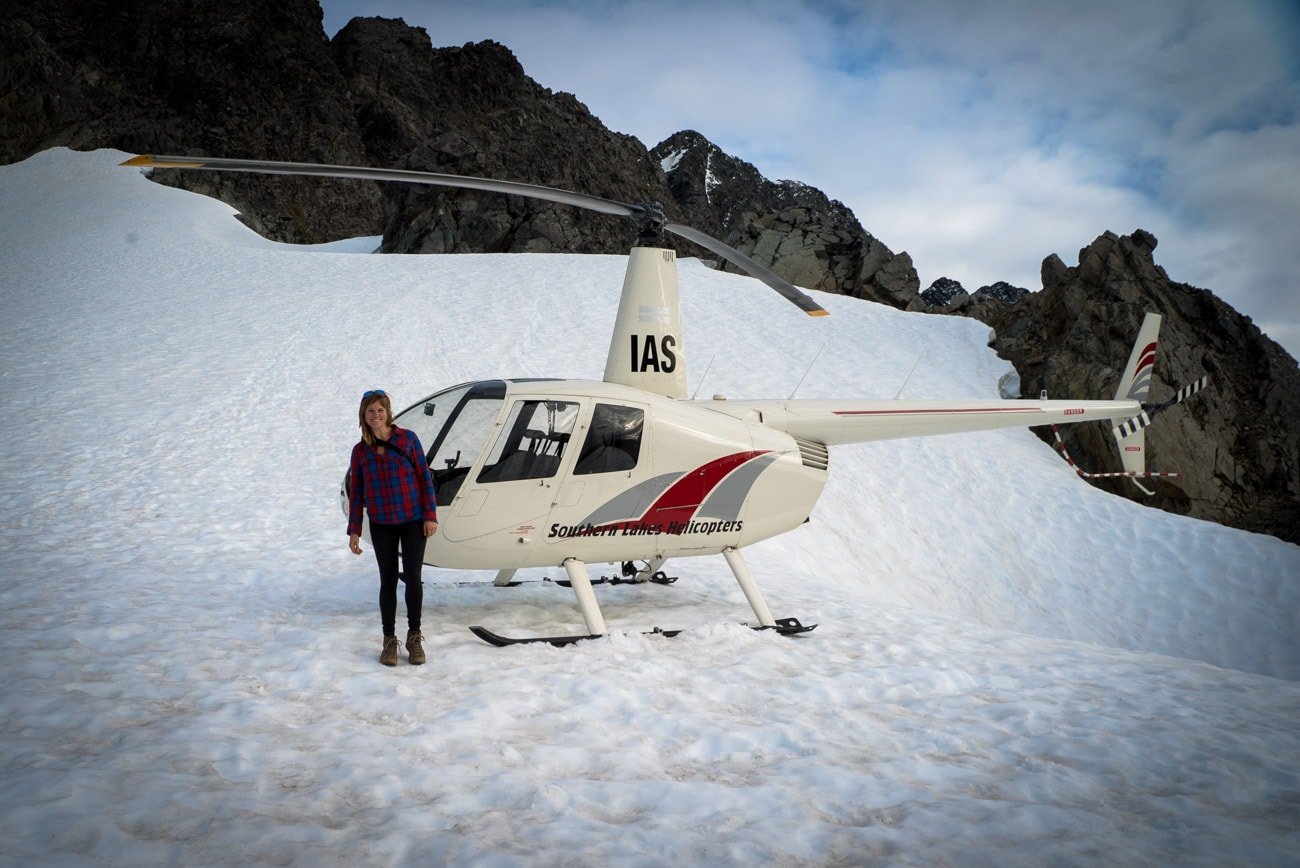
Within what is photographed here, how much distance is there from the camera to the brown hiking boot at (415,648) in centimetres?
474

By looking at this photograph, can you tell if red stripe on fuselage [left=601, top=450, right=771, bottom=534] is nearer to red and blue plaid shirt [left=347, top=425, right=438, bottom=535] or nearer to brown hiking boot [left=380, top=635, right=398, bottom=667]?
red and blue plaid shirt [left=347, top=425, right=438, bottom=535]

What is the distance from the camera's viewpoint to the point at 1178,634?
1090 cm

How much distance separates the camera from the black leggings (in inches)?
187

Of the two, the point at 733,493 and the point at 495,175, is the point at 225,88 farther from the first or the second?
the point at 733,493

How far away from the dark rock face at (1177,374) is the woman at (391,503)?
51.9 feet

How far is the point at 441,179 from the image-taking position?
5488 mm

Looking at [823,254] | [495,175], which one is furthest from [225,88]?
[823,254]

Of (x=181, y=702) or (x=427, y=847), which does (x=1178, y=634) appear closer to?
(x=427, y=847)

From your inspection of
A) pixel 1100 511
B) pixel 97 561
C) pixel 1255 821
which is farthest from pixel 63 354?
pixel 1100 511

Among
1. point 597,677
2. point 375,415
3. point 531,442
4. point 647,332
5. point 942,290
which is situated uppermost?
point 942,290

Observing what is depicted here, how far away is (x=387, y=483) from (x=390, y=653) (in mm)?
1134

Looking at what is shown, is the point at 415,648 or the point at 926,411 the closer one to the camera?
the point at 415,648

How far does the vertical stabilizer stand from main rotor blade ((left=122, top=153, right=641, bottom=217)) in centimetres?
55

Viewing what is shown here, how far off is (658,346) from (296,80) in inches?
3969
